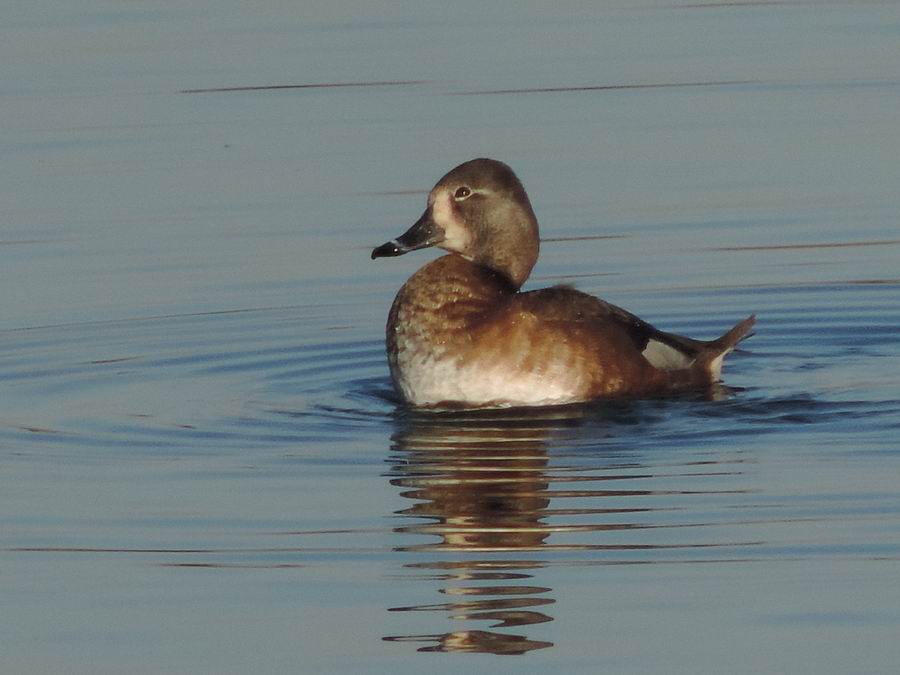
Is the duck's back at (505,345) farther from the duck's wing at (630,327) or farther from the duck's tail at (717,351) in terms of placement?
the duck's tail at (717,351)

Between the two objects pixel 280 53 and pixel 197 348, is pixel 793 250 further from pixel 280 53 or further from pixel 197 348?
pixel 280 53

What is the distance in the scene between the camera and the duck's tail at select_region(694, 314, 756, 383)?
400 inches

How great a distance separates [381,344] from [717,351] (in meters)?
2.02

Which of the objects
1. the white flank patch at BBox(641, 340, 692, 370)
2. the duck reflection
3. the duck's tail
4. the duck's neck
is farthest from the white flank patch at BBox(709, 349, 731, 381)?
the duck reflection

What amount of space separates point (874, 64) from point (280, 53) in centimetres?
447

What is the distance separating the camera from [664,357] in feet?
32.5

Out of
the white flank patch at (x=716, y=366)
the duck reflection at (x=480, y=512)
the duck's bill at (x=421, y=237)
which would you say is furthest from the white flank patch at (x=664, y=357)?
the duck's bill at (x=421, y=237)

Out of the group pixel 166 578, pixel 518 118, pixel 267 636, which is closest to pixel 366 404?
pixel 166 578

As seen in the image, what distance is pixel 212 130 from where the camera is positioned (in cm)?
1499

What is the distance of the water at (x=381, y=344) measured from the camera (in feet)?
21.5

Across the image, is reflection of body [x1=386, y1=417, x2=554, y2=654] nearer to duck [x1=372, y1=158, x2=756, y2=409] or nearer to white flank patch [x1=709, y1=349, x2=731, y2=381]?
duck [x1=372, y1=158, x2=756, y2=409]

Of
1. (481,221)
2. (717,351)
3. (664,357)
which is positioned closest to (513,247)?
(481,221)

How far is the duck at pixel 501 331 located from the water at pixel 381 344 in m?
0.19

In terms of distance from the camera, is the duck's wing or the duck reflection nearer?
the duck reflection
